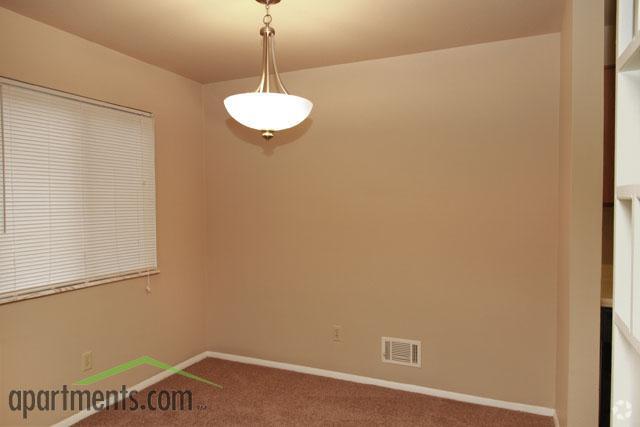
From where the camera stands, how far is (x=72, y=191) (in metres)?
2.85

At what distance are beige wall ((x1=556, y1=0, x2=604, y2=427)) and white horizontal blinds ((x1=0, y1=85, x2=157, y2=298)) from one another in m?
2.91

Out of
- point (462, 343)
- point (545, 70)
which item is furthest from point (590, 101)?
point (462, 343)

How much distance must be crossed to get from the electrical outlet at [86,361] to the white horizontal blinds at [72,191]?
522 mm

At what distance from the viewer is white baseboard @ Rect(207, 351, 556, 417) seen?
9.84 ft

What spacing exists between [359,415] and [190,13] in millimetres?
2773

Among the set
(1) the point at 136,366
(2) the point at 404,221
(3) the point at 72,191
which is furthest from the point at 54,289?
(2) the point at 404,221

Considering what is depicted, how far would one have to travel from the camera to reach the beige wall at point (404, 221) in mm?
2965

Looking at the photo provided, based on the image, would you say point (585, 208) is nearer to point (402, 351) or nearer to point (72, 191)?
point (402, 351)

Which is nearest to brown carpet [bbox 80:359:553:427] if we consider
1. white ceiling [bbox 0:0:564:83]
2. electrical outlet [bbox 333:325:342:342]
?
electrical outlet [bbox 333:325:342:342]

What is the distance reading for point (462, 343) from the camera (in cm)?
318

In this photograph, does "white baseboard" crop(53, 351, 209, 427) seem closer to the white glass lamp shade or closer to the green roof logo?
the green roof logo

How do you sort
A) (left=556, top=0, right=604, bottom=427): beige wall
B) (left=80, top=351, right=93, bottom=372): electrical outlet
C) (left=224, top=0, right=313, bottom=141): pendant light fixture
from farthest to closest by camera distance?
(left=80, top=351, right=93, bottom=372): electrical outlet < (left=556, top=0, right=604, bottom=427): beige wall < (left=224, top=0, right=313, bottom=141): pendant light fixture

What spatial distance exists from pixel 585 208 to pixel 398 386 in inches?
79.2

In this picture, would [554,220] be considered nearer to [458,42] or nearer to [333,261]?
[458,42]
